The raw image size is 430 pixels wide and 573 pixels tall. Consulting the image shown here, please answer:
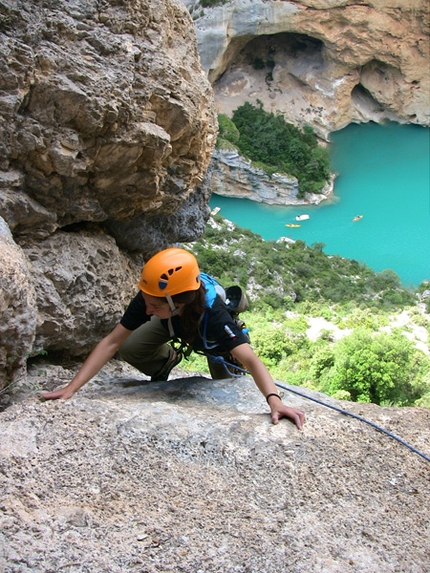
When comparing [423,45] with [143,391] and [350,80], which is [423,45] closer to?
[350,80]

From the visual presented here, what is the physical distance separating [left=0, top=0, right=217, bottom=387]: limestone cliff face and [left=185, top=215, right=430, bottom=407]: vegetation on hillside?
5.21 metres

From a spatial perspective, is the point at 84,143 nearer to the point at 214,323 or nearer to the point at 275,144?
the point at 214,323

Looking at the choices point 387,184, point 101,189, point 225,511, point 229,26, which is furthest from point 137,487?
point 229,26

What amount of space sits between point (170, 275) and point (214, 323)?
15.0 inches

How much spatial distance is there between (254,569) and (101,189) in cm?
314

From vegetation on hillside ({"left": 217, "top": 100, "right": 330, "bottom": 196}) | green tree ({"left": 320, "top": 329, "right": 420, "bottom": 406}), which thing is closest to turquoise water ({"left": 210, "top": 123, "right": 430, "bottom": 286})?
vegetation on hillside ({"left": 217, "top": 100, "right": 330, "bottom": 196})

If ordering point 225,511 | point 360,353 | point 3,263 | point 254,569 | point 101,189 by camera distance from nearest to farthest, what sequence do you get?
point 254,569 → point 225,511 → point 3,263 → point 101,189 → point 360,353

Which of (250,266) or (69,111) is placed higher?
(69,111)

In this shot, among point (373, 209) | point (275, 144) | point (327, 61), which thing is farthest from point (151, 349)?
point (327, 61)

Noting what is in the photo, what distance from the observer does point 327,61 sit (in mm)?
38750

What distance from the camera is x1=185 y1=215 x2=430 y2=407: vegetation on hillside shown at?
1107 cm

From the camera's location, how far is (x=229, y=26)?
35.3 meters

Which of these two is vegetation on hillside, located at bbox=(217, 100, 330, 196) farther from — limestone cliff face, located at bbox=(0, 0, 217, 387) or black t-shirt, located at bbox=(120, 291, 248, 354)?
black t-shirt, located at bbox=(120, 291, 248, 354)

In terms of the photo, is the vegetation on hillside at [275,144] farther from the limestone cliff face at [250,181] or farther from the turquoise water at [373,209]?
the turquoise water at [373,209]
